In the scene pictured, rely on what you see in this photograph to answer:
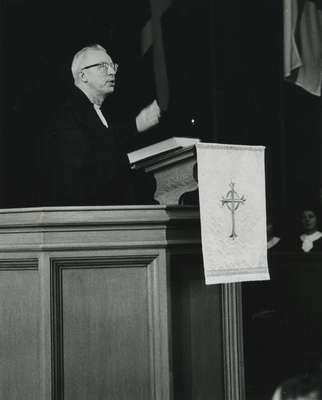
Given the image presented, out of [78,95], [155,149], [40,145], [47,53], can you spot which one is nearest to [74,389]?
[155,149]

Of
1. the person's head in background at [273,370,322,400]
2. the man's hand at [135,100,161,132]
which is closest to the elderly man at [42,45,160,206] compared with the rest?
the man's hand at [135,100,161,132]

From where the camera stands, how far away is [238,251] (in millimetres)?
3250

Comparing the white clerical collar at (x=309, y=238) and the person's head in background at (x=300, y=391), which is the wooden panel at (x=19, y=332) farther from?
the white clerical collar at (x=309, y=238)

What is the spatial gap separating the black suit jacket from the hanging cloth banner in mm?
909

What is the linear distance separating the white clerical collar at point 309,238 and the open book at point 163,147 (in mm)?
3376

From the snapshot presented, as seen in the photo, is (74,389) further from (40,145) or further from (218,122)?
(218,122)

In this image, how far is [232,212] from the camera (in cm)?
323

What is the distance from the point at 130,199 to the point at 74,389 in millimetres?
1412

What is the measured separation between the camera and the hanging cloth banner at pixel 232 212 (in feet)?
10.3

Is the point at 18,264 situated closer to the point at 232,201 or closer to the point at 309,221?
the point at 232,201

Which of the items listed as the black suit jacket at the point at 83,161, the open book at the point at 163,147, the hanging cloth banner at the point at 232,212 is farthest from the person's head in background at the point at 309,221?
the hanging cloth banner at the point at 232,212

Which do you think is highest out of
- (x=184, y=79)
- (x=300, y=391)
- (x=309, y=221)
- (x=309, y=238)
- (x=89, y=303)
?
(x=184, y=79)

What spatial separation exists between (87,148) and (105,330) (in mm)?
1232

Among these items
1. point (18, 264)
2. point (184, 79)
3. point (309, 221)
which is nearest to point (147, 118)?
point (184, 79)
